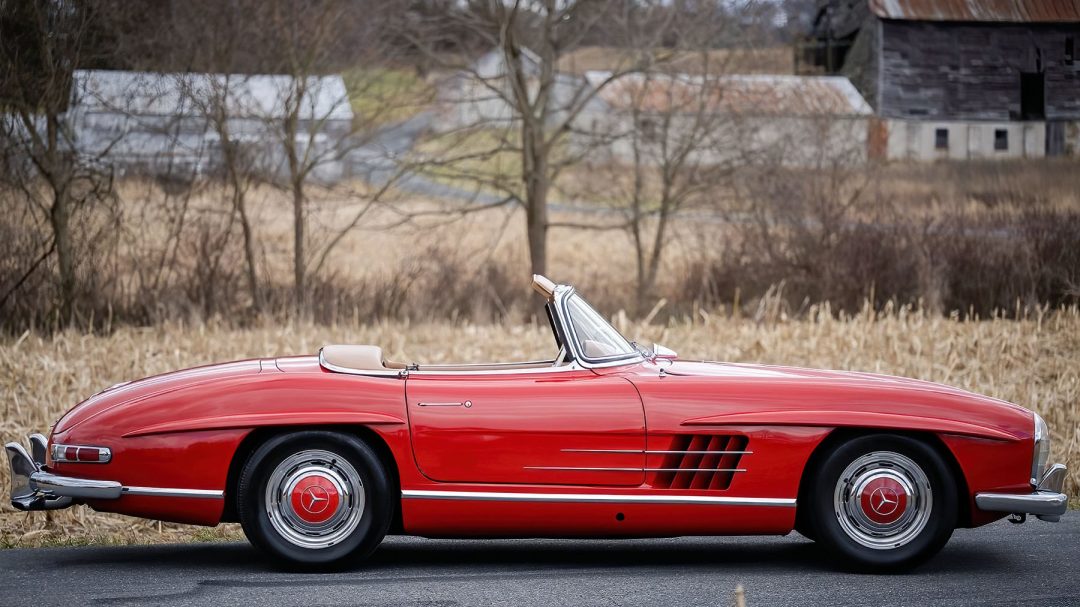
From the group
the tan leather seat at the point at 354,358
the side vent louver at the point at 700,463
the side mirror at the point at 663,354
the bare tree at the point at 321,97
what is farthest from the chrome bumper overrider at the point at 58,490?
the bare tree at the point at 321,97

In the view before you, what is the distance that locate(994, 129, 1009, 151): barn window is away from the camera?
59.6ft

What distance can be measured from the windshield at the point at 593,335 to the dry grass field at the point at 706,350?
12.7ft

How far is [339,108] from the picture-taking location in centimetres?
2052

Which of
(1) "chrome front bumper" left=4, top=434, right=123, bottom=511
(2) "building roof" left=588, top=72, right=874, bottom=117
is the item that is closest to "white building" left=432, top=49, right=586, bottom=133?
(2) "building roof" left=588, top=72, right=874, bottom=117

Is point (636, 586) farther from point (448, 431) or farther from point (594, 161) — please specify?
point (594, 161)

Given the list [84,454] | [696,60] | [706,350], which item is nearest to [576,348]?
[84,454]

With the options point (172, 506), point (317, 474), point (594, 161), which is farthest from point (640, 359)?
point (594, 161)

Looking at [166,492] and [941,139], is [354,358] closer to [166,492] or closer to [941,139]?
[166,492]

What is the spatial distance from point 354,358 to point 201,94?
1518 cm

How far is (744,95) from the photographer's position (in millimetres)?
22000

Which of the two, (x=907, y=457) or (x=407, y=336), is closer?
(x=907, y=457)

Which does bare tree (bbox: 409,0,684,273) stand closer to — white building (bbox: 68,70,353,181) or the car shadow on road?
white building (bbox: 68,70,353,181)

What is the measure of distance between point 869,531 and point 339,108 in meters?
16.7

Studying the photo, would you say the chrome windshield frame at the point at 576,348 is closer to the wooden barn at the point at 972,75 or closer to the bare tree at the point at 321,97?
the wooden barn at the point at 972,75
